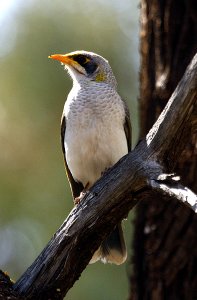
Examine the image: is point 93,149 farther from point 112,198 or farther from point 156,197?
point 112,198

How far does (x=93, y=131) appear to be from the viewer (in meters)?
4.91

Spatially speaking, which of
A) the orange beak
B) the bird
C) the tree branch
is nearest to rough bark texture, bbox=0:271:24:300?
the tree branch

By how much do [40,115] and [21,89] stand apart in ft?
1.11

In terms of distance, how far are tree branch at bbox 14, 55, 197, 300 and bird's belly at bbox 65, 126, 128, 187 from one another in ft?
3.24

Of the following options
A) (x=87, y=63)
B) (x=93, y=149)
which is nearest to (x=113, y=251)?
(x=93, y=149)

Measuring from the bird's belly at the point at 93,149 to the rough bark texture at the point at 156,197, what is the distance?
0.19 meters

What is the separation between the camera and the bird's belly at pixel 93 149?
4922 mm

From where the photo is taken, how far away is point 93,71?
5500mm

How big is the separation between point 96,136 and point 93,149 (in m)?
0.10

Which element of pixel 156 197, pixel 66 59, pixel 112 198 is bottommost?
pixel 112 198

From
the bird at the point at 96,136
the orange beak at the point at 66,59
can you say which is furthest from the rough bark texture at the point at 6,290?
the orange beak at the point at 66,59

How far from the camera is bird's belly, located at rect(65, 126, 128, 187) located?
16.1ft

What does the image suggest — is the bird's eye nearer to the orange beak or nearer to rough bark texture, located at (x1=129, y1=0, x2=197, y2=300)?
the orange beak

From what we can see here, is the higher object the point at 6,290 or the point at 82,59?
the point at 82,59
